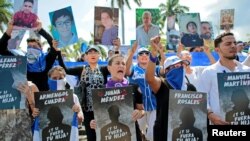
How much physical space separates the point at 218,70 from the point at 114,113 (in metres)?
1.22

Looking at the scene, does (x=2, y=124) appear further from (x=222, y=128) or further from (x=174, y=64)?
(x=222, y=128)

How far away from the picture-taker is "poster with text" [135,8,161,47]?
6.28 m

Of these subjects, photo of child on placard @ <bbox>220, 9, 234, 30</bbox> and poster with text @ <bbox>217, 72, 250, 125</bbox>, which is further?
photo of child on placard @ <bbox>220, 9, 234, 30</bbox>

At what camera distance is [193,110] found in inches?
165

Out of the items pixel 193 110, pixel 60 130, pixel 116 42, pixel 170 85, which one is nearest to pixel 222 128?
pixel 193 110

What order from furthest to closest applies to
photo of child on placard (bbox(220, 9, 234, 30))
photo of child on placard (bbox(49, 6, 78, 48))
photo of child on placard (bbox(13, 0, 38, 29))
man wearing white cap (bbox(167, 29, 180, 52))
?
man wearing white cap (bbox(167, 29, 180, 52))
photo of child on placard (bbox(220, 9, 234, 30))
photo of child on placard (bbox(49, 6, 78, 48))
photo of child on placard (bbox(13, 0, 38, 29))

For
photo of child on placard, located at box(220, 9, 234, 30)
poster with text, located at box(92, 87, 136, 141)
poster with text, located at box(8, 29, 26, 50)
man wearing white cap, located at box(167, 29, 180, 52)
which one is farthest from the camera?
man wearing white cap, located at box(167, 29, 180, 52)

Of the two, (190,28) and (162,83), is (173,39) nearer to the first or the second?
(190,28)

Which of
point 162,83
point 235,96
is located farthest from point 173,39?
point 162,83

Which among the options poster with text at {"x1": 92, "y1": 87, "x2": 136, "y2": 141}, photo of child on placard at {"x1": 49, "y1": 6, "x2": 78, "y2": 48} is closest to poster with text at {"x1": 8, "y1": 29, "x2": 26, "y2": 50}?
photo of child on placard at {"x1": 49, "y1": 6, "x2": 78, "y2": 48}

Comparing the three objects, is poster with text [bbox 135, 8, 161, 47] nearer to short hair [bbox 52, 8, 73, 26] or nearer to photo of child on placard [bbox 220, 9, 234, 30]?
short hair [bbox 52, 8, 73, 26]

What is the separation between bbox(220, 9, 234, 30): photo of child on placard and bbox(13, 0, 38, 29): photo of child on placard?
12.4 feet

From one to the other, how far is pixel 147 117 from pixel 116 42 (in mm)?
1257

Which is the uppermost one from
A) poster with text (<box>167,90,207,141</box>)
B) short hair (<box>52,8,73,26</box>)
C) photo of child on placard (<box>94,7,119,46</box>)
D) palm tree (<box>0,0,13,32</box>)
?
palm tree (<box>0,0,13,32</box>)
